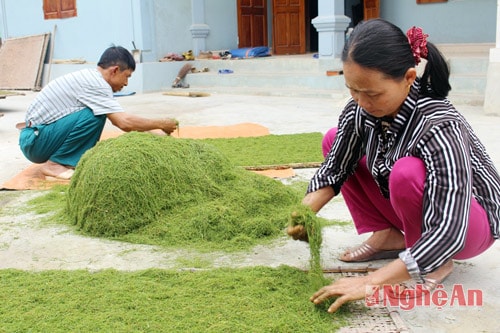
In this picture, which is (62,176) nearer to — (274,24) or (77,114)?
(77,114)

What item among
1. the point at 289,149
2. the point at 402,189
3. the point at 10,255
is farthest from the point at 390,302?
the point at 289,149

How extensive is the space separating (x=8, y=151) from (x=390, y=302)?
13.9 feet

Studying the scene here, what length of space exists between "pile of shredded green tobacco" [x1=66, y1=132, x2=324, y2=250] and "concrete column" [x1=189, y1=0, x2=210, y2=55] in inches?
331

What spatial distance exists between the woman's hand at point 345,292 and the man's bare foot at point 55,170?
8.62 feet

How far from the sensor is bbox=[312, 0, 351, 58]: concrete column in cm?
912

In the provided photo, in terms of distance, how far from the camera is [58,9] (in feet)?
39.1

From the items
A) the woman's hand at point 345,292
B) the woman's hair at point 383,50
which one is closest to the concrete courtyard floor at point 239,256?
the woman's hand at point 345,292

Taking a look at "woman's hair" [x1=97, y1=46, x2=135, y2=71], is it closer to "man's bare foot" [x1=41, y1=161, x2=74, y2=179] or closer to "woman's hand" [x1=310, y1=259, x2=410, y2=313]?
"man's bare foot" [x1=41, y1=161, x2=74, y2=179]

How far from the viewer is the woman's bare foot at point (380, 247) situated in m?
2.47

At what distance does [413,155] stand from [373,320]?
56 centimetres

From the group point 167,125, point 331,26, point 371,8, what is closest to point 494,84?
point 331,26

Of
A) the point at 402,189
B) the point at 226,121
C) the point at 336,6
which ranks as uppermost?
Result: the point at 336,6

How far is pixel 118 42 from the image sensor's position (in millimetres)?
10867

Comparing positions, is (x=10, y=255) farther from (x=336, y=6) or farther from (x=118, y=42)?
(x=118, y=42)
